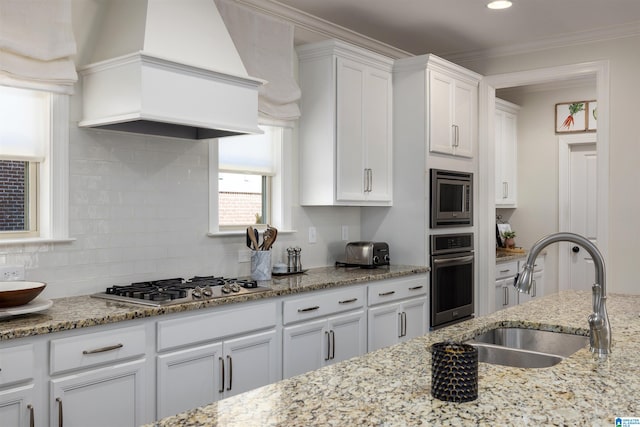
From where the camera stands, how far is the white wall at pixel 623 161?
4691 mm

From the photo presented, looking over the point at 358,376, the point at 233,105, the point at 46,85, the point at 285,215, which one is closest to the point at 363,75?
the point at 285,215

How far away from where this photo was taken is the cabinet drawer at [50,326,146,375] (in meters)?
2.40

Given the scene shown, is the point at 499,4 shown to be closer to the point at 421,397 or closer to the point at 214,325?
the point at 214,325

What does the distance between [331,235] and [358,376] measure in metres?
3.17

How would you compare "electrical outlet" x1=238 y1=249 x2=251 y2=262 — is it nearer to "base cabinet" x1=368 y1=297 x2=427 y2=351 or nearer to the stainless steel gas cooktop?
the stainless steel gas cooktop

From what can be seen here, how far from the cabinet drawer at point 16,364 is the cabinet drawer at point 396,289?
2.27 m

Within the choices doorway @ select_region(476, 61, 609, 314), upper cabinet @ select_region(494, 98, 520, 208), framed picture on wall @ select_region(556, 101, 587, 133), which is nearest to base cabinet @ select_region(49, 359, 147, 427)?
doorway @ select_region(476, 61, 609, 314)

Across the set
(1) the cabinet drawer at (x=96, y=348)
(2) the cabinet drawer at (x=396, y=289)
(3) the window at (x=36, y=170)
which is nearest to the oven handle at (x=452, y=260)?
(2) the cabinet drawer at (x=396, y=289)

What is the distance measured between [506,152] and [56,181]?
4.99m

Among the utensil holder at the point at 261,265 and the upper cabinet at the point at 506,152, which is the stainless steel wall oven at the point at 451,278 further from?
the upper cabinet at the point at 506,152

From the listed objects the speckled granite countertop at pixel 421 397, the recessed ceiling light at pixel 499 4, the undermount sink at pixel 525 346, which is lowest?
the undermount sink at pixel 525 346

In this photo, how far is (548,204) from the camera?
6773mm

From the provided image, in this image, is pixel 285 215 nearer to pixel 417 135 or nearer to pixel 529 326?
pixel 417 135

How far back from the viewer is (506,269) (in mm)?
5941
